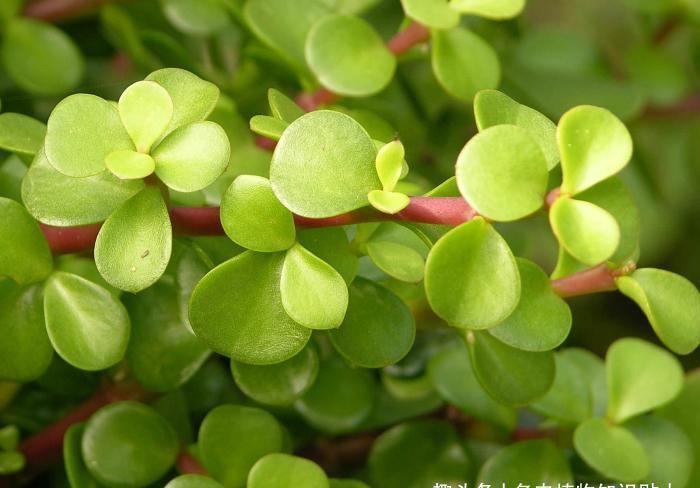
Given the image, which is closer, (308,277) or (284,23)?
(308,277)

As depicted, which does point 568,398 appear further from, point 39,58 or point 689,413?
point 39,58

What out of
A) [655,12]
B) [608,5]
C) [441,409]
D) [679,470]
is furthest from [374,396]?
[608,5]

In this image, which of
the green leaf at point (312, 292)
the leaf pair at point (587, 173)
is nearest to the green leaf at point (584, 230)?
the leaf pair at point (587, 173)

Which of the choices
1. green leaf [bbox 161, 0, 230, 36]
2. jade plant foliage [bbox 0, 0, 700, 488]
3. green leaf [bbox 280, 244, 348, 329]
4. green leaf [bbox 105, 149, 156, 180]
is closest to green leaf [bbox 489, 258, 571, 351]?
jade plant foliage [bbox 0, 0, 700, 488]

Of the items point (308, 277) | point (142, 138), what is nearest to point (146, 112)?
point (142, 138)

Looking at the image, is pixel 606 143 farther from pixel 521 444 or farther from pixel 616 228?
pixel 521 444

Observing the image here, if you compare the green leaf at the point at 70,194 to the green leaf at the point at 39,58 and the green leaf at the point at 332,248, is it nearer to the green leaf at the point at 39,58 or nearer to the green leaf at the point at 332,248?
the green leaf at the point at 332,248
